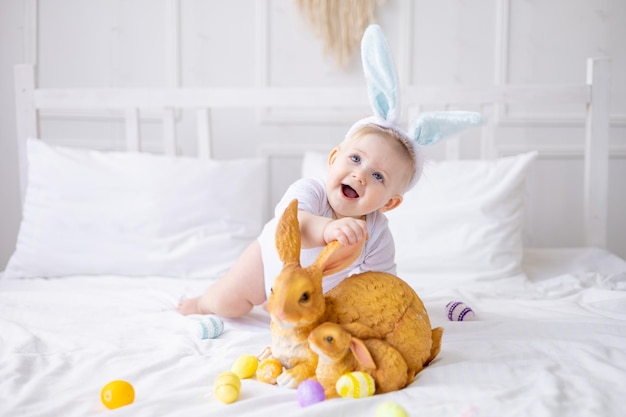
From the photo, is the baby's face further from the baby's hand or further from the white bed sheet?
the white bed sheet

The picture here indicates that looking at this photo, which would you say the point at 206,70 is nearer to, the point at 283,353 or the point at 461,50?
the point at 461,50

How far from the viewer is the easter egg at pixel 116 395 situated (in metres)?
0.82

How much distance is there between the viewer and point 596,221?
2041 mm

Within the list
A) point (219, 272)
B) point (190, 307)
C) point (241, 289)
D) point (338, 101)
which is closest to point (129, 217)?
point (219, 272)

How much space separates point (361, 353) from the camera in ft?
2.76

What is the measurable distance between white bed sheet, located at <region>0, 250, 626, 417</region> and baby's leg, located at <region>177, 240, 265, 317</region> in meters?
0.03

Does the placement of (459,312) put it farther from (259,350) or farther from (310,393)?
(310,393)

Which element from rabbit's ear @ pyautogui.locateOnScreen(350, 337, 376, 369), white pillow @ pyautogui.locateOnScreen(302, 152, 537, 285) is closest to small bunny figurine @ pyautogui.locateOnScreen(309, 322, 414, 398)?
rabbit's ear @ pyautogui.locateOnScreen(350, 337, 376, 369)

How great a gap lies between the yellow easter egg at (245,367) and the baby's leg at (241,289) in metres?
0.37

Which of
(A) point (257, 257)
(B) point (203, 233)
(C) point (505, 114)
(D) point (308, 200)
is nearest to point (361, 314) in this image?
(D) point (308, 200)

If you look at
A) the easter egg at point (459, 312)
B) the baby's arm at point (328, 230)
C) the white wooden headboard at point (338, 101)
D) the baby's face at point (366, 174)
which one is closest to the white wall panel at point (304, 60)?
the white wooden headboard at point (338, 101)

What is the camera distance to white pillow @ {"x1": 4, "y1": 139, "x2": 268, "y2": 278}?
180cm

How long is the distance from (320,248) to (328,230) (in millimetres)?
228

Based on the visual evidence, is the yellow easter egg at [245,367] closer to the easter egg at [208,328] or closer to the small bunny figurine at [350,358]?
the small bunny figurine at [350,358]
